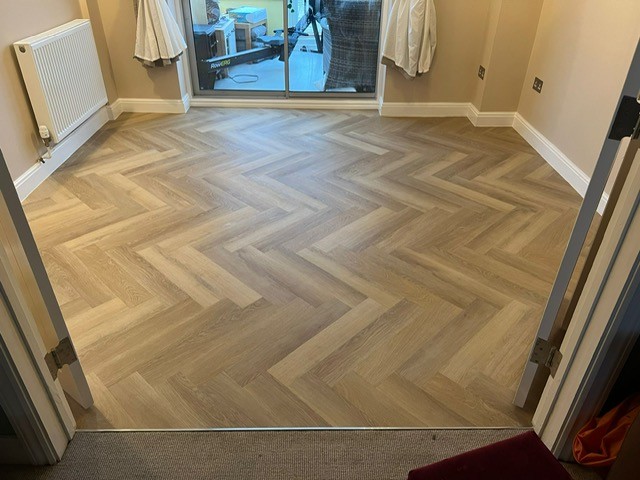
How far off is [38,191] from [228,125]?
1.63 meters

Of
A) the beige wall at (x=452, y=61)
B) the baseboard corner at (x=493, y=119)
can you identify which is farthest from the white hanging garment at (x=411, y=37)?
the baseboard corner at (x=493, y=119)

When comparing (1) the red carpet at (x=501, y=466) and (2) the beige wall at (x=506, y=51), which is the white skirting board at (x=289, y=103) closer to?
(2) the beige wall at (x=506, y=51)

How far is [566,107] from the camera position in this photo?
11.5ft

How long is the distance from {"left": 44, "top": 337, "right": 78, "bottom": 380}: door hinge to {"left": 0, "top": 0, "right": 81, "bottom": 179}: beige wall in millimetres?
1859

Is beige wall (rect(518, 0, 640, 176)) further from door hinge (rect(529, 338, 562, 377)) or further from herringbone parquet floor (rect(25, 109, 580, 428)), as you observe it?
door hinge (rect(529, 338, 562, 377))

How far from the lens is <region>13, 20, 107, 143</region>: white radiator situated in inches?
123

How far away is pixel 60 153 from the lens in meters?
3.54

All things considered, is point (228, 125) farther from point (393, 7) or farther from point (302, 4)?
point (393, 7)

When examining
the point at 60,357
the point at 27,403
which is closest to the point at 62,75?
the point at 60,357

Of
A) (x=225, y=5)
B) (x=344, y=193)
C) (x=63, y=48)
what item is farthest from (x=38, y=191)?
(x=225, y=5)

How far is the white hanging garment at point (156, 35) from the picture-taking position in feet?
13.1

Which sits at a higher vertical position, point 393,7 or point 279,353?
point 393,7

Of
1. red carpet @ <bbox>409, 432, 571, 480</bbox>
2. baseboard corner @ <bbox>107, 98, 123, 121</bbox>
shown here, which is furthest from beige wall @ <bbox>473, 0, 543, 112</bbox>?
red carpet @ <bbox>409, 432, 571, 480</bbox>

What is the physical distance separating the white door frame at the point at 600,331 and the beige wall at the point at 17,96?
10.0 feet
